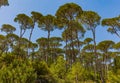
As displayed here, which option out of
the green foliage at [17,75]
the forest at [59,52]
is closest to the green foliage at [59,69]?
the forest at [59,52]

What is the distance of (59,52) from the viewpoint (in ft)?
206

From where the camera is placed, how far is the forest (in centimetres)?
2083

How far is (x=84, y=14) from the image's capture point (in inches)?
1628

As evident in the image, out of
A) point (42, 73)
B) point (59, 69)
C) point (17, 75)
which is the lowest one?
point (17, 75)

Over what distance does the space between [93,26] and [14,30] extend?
22917 mm

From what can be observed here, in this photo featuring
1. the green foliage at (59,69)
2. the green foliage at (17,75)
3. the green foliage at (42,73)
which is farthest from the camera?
the green foliage at (59,69)

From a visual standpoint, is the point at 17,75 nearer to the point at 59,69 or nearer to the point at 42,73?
the point at 42,73

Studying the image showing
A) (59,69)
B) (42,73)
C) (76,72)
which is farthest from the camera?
(59,69)

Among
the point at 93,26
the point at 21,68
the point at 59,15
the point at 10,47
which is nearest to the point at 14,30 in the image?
the point at 10,47

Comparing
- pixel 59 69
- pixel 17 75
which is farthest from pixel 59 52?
pixel 17 75

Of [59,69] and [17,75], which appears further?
[59,69]

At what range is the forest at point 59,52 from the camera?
20.8m

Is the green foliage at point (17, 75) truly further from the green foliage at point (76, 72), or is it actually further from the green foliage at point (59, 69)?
the green foliage at point (59, 69)

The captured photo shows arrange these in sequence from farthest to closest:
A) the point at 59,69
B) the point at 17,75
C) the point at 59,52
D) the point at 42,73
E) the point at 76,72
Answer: the point at 59,52 < the point at 59,69 < the point at 76,72 < the point at 42,73 < the point at 17,75
